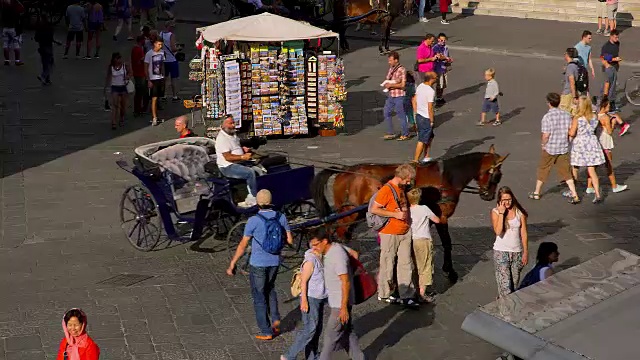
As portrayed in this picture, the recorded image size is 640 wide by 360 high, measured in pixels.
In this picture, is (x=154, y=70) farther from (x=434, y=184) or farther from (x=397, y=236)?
(x=397, y=236)

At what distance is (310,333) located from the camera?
9688mm

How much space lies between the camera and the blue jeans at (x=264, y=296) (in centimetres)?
1048

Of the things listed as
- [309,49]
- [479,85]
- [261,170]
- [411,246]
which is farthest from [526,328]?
[479,85]

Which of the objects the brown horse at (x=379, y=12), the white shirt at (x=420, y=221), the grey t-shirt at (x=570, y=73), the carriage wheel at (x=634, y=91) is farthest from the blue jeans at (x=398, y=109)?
the brown horse at (x=379, y=12)

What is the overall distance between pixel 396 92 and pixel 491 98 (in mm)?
2112

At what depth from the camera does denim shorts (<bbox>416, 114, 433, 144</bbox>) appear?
55.4ft

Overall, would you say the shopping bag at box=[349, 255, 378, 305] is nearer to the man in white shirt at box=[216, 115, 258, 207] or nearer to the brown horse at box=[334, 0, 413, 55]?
the man in white shirt at box=[216, 115, 258, 207]

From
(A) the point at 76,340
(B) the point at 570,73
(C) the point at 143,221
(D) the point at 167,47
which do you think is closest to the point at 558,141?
(B) the point at 570,73

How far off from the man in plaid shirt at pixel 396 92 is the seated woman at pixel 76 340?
1136 centimetres

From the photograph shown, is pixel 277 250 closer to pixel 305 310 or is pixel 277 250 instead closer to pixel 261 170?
pixel 305 310

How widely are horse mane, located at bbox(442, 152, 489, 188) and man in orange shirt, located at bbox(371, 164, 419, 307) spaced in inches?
33.8

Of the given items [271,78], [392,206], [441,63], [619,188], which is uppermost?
[441,63]

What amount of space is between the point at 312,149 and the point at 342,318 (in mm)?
9360

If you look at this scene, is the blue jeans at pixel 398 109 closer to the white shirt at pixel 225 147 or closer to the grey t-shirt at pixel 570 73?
the grey t-shirt at pixel 570 73
